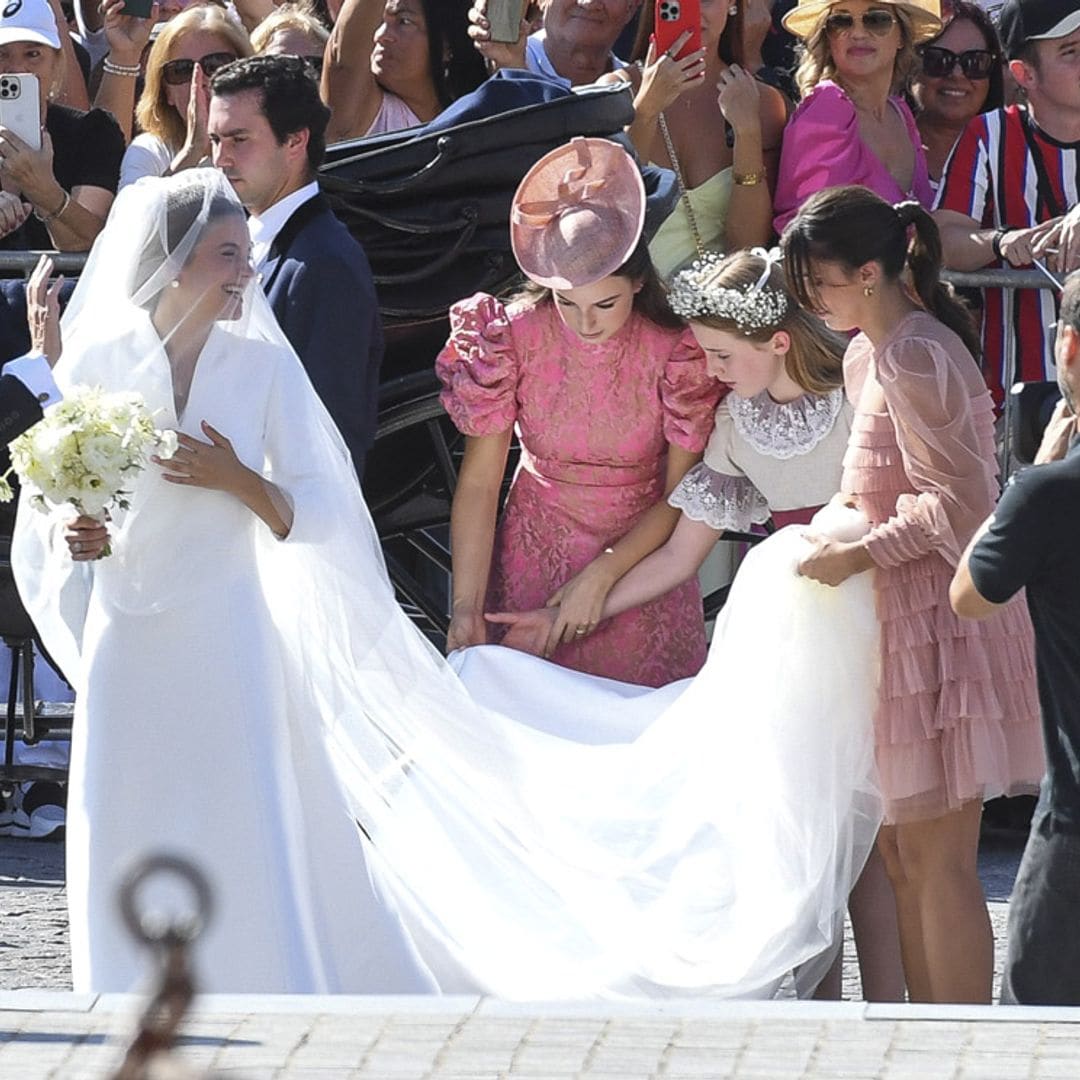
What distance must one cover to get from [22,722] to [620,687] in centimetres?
262

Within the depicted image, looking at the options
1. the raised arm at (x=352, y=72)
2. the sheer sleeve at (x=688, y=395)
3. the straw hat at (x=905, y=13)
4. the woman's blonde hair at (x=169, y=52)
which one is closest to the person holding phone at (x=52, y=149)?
the woman's blonde hair at (x=169, y=52)

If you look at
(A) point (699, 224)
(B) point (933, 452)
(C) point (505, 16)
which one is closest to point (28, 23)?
(C) point (505, 16)

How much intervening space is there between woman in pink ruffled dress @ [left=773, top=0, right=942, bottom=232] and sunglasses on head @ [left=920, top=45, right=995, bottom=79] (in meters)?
0.40

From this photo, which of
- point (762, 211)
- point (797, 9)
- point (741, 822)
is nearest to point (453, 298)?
point (762, 211)

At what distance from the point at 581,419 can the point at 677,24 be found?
1.59 metres

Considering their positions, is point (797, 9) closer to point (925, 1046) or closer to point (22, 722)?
point (22, 722)

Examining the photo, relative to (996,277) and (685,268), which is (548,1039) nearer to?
(685,268)

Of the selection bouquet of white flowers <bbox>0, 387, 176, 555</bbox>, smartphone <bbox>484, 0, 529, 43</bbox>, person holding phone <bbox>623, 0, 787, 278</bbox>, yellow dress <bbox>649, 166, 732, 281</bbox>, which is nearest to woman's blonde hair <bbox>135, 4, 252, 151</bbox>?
smartphone <bbox>484, 0, 529, 43</bbox>

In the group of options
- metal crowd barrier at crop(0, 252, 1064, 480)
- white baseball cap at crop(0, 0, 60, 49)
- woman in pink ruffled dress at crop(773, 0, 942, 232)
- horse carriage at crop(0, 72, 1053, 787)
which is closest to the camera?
horse carriage at crop(0, 72, 1053, 787)

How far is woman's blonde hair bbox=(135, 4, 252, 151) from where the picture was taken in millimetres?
6781

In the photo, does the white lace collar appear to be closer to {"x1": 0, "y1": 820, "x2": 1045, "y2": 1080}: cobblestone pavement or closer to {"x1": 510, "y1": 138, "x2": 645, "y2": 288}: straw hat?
{"x1": 510, "y1": 138, "x2": 645, "y2": 288}: straw hat

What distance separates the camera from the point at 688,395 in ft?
17.0

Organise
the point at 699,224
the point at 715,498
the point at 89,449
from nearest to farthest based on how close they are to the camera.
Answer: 1. the point at 89,449
2. the point at 715,498
3. the point at 699,224

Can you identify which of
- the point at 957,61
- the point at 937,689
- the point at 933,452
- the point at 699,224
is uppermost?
the point at 957,61
